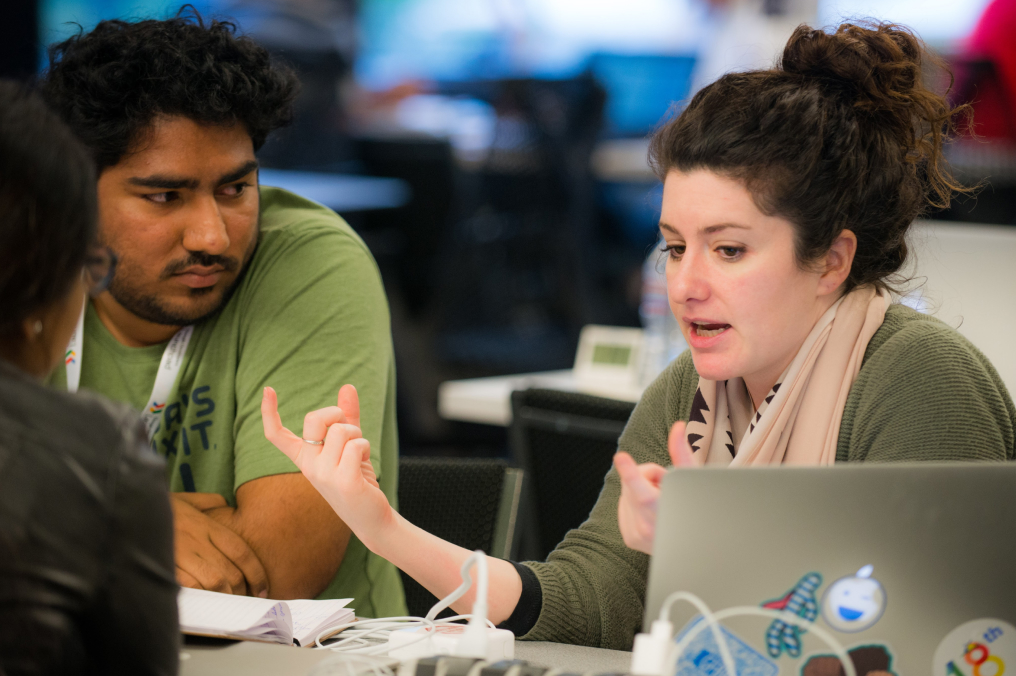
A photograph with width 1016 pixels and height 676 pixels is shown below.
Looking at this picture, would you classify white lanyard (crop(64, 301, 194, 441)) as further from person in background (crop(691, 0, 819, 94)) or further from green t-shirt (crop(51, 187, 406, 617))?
person in background (crop(691, 0, 819, 94))

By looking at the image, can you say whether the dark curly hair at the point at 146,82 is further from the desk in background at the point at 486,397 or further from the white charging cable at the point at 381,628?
the desk in background at the point at 486,397

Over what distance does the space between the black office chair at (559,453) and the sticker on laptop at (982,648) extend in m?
1.04

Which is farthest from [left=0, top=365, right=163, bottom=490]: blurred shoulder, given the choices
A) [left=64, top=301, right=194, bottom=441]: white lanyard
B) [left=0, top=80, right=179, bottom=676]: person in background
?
[left=64, top=301, right=194, bottom=441]: white lanyard

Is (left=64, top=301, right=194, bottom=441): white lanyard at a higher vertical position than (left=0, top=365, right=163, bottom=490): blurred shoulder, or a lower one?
lower

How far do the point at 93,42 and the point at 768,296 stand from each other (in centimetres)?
117

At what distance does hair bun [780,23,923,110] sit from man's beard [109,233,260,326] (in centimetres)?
92

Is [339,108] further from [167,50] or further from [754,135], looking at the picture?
[754,135]

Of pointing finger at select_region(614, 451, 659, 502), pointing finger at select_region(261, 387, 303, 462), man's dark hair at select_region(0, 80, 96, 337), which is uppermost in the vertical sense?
man's dark hair at select_region(0, 80, 96, 337)

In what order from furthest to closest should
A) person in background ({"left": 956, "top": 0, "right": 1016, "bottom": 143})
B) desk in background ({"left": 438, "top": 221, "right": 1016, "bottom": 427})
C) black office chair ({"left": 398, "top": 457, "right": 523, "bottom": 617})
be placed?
person in background ({"left": 956, "top": 0, "right": 1016, "bottom": 143}) → desk in background ({"left": 438, "top": 221, "right": 1016, "bottom": 427}) → black office chair ({"left": 398, "top": 457, "right": 523, "bottom": 617})

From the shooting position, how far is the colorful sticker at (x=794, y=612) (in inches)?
33.4

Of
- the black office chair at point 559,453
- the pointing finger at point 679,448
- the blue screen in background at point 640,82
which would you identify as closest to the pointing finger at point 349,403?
the pointing finger at point 679,448

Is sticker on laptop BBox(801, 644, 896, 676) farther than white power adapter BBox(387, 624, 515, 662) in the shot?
No

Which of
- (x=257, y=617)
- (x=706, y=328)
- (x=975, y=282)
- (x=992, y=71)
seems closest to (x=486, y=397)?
(x=975, y=282)

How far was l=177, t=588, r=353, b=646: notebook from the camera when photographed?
3.43 ft
